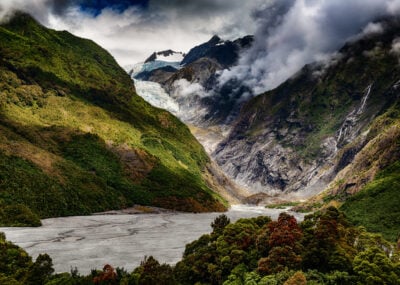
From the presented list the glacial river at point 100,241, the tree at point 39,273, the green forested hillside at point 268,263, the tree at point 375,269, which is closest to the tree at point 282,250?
the green forested hillside at point 268,263

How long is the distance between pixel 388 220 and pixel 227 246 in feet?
362

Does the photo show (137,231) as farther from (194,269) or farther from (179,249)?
(194,269)

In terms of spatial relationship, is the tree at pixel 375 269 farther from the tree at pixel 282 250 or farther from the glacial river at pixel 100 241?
the glacial river at pixel 100 241

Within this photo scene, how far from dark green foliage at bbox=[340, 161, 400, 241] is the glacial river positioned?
5636 centimetres

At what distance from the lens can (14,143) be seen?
597ft

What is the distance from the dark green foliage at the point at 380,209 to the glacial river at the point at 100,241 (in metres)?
56.4

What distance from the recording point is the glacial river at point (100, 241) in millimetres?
83100

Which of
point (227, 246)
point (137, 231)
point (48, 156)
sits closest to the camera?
point (227, 246)

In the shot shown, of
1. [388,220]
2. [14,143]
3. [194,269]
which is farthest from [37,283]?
[14,143]

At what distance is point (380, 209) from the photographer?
524 ft

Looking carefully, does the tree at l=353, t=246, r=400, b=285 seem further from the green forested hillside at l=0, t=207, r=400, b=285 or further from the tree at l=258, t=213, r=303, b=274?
the tree at l=258, t=213, r=303, b=274

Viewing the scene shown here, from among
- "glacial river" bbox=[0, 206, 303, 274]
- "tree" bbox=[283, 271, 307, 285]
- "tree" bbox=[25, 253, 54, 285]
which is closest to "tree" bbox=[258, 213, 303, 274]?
"tree" bbox=[283, 271, 307, 285]

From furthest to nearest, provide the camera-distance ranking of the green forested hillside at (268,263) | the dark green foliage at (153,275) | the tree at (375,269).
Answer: the green forested hillside at (268,263) < the dark green foliage at (153,275) < the tree at (375,269)

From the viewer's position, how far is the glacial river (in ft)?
273
